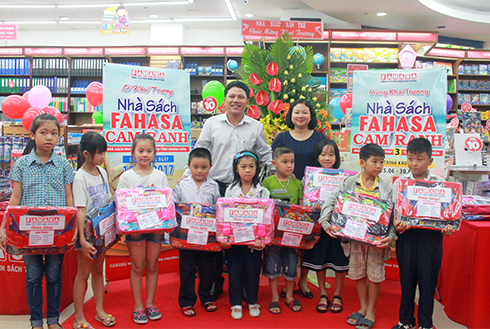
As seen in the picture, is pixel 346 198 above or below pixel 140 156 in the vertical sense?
below

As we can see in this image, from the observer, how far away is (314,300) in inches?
94.1

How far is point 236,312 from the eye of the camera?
212 cm

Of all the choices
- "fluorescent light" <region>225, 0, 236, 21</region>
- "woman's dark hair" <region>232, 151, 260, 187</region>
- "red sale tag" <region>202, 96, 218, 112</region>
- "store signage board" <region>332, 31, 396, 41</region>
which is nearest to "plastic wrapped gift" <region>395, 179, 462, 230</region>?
"woman's dark hair" <region>232, 151, 260, 187</region>

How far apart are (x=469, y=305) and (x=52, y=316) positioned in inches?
94.2

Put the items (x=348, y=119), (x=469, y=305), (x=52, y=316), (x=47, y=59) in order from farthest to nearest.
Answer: (x=47, y=59) < (x=348, y=119) < (x=469, y=305) < (x=52, y=316)

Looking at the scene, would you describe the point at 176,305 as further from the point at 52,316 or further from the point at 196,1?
the point at 196,1

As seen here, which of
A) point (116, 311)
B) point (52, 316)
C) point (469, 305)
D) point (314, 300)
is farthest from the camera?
point (314, 300)

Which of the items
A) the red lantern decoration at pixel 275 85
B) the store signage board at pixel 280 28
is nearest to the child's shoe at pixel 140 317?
the red lantern decoration at pixel 275 85

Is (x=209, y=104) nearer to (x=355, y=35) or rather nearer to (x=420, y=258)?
(x=420, y=258)

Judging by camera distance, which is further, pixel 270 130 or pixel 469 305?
pixel 270 130

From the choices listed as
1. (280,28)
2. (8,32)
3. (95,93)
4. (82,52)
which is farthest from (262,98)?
(82,52)

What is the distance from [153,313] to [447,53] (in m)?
8.44

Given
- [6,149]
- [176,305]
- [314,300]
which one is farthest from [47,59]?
[314,300]

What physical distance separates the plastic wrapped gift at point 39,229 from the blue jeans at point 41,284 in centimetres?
11
